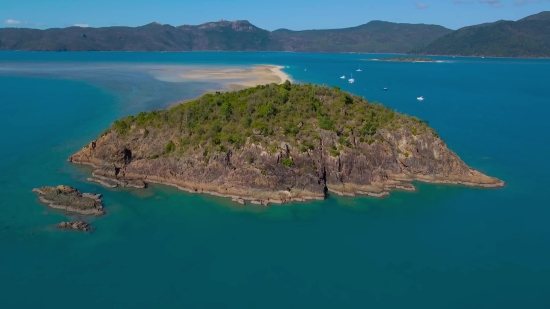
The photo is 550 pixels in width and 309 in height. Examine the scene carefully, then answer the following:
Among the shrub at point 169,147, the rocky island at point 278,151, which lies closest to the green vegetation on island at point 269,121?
the shrub at point 169,147

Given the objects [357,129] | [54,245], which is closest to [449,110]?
[357,129]

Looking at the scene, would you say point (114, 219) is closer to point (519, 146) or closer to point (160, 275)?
point (160, 275)

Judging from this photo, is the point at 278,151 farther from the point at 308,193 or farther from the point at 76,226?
the point at 76,226

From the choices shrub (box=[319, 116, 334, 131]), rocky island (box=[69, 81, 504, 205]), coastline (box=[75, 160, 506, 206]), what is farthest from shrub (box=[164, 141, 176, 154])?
shrub (box=[319, 116, 334, 131])

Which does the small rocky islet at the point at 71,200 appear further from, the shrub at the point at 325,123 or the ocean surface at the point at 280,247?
the shrub at the point at 325,123

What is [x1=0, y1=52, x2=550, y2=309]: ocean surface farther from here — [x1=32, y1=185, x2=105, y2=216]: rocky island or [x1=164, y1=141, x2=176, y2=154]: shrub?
[x1=164, y1=141, x2=176, y2=154]: shrub
